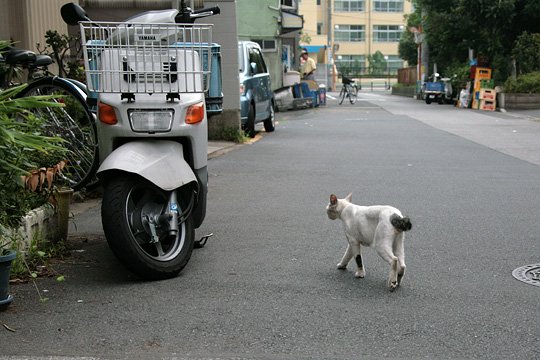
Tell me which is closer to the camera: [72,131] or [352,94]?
[72,131]

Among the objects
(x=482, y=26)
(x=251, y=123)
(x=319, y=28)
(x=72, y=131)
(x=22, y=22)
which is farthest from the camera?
(x=319, y=28)

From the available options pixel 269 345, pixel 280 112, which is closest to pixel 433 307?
pixel 269 345

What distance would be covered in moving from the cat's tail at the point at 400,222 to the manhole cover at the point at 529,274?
104 centimetres

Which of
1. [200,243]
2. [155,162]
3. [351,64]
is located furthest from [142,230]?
[351,64]

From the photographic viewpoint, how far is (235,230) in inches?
265

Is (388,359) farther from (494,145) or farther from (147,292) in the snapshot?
(494,145)

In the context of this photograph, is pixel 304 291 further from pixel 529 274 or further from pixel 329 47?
pixel 329 47

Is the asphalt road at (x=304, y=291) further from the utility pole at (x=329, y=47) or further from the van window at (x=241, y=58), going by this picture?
the utility pole at (x=329, y=47)

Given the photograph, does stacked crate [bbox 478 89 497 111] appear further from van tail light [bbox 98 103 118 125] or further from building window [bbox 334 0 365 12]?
building window [bbox 334 0 365 12]

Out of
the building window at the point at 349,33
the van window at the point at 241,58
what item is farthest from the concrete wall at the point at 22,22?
the building window at the point at 349,33

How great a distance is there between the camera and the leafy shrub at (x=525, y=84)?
2659 cm

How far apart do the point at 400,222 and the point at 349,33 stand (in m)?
87.5

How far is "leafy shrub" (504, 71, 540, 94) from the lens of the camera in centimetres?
2659

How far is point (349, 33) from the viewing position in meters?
89.8
